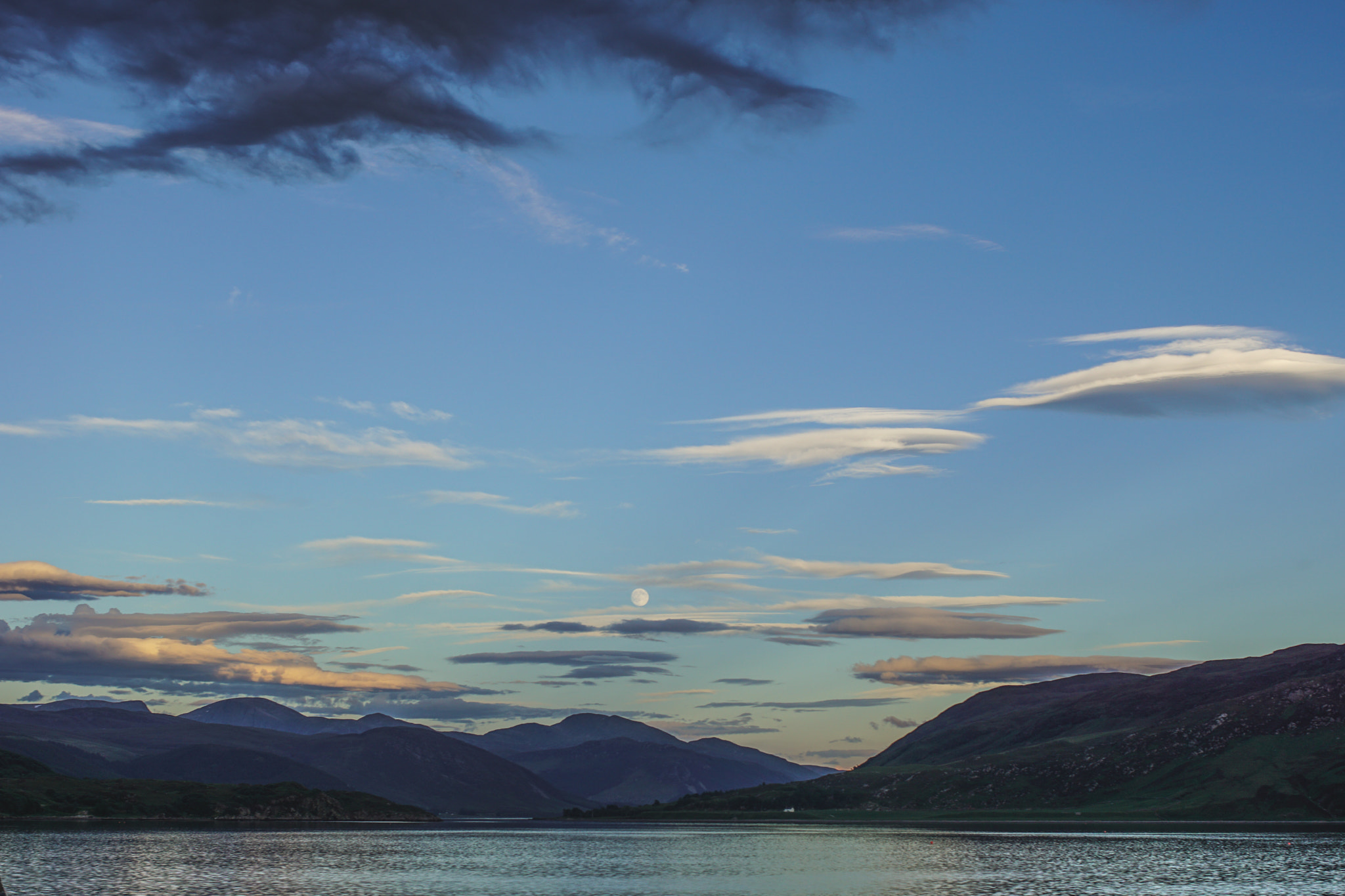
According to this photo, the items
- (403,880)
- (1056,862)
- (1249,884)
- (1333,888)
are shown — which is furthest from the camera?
(1056,862)

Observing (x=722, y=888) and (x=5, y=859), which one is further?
(x=5, y=859)

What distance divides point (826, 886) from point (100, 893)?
89300mm

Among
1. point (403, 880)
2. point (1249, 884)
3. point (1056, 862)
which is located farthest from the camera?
point (1056, 862)

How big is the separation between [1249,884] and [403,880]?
11572cm

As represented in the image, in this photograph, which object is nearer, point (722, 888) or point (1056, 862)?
point (722, 888)

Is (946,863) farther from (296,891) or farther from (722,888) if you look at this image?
(296,891)

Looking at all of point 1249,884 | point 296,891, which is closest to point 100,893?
point 296,891

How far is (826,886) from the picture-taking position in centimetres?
14500

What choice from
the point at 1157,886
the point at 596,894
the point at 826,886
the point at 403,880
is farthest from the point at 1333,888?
the point at 403,880

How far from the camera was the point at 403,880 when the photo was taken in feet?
535

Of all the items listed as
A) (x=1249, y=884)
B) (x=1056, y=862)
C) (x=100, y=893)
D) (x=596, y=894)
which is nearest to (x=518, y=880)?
(x=596, y=894)

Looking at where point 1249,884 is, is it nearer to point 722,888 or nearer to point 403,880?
point 722,888

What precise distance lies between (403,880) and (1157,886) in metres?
105

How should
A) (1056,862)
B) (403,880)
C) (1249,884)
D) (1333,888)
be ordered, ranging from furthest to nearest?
(1056,862), (403,880), (1249,884), (1333,888)
